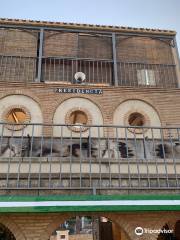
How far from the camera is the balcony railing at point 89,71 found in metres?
15.0

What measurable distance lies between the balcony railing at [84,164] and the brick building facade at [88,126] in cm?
3

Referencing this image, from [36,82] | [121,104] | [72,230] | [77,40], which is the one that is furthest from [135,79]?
[72,230]

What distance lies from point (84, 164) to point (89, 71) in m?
9.00

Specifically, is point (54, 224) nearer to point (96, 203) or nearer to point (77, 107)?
point (96, 203)

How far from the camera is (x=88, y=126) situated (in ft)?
25.9

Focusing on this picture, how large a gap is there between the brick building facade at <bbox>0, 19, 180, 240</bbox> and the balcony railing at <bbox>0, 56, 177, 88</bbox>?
55 millimetres

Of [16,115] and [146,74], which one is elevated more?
[146,74]

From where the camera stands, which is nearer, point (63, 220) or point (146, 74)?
point (63, 220)

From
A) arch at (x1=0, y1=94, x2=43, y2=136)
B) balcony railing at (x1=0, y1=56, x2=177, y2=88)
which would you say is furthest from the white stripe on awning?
balcony railing at (x1=0, y1=56, x2=177, y2=88)

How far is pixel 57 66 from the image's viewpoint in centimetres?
1556

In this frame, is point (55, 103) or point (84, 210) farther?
point (55, 103)

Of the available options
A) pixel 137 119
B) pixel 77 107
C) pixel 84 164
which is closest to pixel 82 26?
pixel 77 107

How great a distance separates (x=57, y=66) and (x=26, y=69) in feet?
5.60

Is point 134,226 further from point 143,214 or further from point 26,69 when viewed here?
point 26,69
